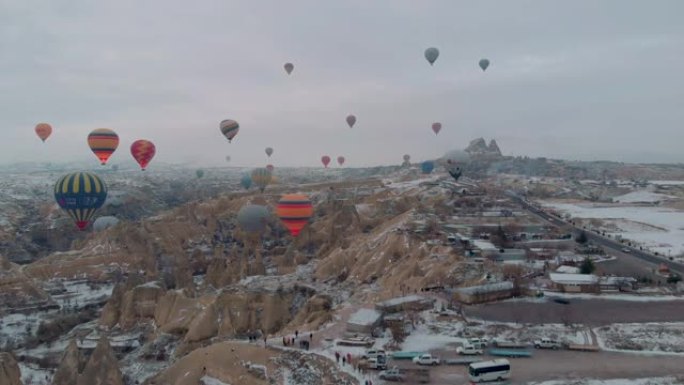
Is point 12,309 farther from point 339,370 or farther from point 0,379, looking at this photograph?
point 339,370

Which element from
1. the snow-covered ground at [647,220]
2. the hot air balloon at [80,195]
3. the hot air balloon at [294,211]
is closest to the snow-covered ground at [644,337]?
the snow-covered ground at [647,220]

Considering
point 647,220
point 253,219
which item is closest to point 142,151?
point 253,219

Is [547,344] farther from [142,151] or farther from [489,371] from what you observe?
[142,151]

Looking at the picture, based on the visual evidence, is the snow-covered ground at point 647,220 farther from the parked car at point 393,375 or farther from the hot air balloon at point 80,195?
the hot air balloon at point 80,195

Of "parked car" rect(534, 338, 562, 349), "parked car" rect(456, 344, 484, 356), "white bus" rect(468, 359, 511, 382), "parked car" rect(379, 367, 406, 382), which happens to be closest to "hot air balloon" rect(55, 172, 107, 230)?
"parked car" rect(379, 367, 406, 382)

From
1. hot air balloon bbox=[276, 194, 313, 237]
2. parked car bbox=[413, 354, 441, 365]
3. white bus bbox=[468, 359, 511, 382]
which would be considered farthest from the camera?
hot air balloon bbox=[276, 194, 313, 237]

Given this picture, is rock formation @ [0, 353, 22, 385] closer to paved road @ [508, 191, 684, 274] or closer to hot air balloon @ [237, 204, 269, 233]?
hot air balloon @ [237, 204, 269, 233]

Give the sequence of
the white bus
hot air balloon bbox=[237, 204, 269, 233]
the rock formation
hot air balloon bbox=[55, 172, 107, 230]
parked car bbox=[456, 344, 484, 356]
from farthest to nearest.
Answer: hot air balloon bbox=[237, 204, 269, 233] → hot air balloon bbox=[55, 172, 107, 230] → the rock formation → parked car bbox=[456, 344, 484, 356] → the white bus
